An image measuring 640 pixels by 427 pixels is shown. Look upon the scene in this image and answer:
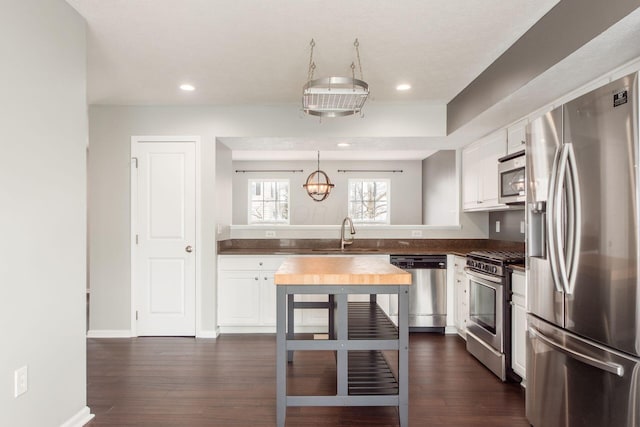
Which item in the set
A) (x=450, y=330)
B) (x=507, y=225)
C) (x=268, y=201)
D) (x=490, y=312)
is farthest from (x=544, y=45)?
(x=268, y=201)

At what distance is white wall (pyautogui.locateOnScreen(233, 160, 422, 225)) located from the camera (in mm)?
8695

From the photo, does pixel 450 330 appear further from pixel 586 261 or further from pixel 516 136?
pixel 586 261

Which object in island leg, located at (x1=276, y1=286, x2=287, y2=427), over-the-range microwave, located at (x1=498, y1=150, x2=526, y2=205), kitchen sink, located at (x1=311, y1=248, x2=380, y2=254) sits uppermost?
over-the-range microwave, located at (x1=498, y1=150, x2=526, y2=205)

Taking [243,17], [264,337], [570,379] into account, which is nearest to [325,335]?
[264,337]

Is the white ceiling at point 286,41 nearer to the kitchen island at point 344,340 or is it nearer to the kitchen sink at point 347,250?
the kitchen island at point 344,340

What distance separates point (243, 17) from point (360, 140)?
90.2 inches

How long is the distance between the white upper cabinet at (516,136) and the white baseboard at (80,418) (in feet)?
12.1

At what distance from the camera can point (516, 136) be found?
360 centimetres

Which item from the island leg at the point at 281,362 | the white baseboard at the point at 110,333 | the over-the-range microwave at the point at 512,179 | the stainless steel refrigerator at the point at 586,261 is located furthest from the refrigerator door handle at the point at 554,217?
the white baseboard at the point at 110,333

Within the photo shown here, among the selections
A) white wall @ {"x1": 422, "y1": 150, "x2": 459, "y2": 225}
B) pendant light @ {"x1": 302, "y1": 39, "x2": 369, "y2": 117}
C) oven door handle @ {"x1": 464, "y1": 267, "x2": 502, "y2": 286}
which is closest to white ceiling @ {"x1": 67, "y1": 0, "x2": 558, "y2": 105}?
pendant light @ {"x1": 302, "y1": 39, "x2": 369, "y2": 117}

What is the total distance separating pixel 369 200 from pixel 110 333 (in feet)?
18.9

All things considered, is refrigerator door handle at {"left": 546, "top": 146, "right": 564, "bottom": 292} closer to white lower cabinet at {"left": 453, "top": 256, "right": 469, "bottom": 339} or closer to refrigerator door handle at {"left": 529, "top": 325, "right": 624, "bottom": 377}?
refrigerator door handle at {"left": 529, "top": 325, "right": 624, "bottom": 377}

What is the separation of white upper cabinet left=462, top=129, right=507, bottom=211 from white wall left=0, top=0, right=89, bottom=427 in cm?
348

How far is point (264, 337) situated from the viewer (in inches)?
172
